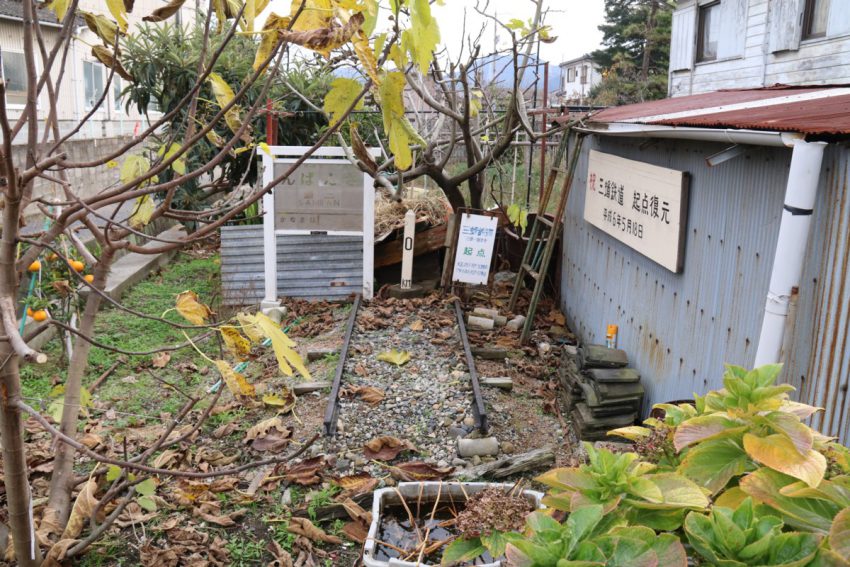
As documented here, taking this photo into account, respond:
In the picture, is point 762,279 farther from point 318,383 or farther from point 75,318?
point 75,318

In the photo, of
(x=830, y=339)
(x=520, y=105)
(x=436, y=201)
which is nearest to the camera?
(x=830, y=339)

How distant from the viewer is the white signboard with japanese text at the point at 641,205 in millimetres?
5559

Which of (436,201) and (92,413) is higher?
(436,201)

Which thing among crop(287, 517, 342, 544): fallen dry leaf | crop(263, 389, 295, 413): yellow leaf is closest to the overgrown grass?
Answer: crop(263, 389, 295, 413): yellow leaf

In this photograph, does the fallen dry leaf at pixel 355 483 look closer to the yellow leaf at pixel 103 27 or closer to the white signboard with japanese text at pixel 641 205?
the white signboard with japanese text at pixel 641 205

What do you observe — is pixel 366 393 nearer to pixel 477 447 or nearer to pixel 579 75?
pixel 477 447

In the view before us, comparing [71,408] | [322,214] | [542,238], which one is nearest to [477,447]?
[71,408]

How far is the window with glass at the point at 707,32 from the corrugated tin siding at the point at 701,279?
20.5ft

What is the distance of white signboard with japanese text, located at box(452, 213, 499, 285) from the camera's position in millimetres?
9469

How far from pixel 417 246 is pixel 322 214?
4.55 ft

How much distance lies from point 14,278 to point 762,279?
368 centimetres

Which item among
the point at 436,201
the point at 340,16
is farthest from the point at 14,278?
the point at 436,201

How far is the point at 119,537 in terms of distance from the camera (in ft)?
14.2

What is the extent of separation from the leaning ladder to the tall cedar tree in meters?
21.0
